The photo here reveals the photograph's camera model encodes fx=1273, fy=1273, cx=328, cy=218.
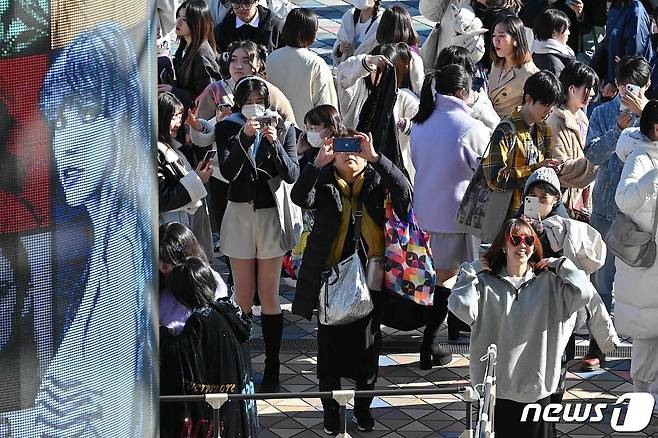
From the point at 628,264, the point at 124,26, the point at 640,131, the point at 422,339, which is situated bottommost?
the point at 422,339

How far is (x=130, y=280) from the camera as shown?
2422 millimetres

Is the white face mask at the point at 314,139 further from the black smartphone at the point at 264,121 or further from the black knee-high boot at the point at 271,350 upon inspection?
the black knee-high boot at the point at 271,350

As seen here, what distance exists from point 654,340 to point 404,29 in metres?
3.38

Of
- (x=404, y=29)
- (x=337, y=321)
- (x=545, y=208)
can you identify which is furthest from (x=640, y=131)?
A: (x=404, y=29)

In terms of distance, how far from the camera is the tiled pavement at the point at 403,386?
6961 mm

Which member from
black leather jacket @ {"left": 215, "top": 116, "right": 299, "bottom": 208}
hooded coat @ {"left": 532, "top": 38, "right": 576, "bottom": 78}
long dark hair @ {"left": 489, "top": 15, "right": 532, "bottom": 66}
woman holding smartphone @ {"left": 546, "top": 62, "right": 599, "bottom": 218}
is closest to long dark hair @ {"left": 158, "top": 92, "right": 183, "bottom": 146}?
black leather jacket @ {"left": 215, "top": 116, "right": 299, "bottom": 208}

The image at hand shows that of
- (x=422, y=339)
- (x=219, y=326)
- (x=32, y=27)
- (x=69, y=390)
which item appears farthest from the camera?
(x=422, y=339)

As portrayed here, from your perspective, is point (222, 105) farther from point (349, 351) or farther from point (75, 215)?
point (75, 215)

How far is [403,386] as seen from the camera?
746 centimetres

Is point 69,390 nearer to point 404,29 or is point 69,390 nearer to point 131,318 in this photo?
point 131,318

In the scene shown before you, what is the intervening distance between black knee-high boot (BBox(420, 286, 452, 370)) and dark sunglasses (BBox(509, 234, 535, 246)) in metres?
1.86

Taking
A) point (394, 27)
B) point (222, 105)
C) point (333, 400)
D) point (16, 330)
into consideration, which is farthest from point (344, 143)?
point (16, 330)

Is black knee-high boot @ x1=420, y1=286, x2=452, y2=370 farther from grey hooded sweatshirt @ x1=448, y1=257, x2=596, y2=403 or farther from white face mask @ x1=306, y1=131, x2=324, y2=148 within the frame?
grey hooded sweatshirt @ x1=448, y1=257, x2=596, y2=403

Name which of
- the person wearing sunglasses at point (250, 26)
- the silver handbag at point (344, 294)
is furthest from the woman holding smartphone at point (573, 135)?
the person wearing sunglasses at point (250, 26)
